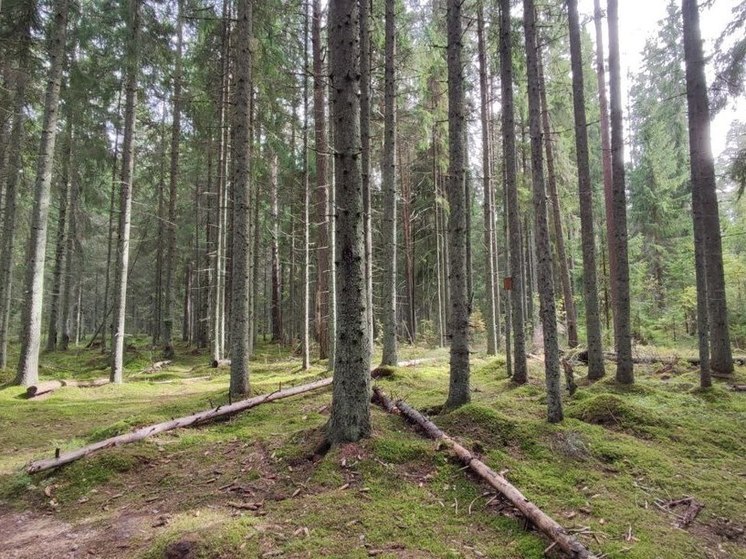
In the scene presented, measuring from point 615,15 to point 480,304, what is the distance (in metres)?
22.4

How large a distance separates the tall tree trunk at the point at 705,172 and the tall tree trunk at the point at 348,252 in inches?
287

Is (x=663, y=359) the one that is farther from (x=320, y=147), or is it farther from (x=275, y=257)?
(x=275, y=257)

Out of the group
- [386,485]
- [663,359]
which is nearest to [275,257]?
[663,359]

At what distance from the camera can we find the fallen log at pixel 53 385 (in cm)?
945

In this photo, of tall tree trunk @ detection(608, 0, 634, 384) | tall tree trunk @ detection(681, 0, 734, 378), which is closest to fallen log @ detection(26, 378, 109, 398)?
tall tree trunk @ detection(608, 0, 634, 384)

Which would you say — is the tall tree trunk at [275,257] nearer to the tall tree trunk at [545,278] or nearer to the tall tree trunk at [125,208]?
the tall tree trunk at [125,208]

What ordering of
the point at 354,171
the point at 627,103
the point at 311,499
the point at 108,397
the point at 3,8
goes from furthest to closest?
the point at 627,103, the point at 3,8, the point at 108,397, the point at 354,171, the point at 311,499

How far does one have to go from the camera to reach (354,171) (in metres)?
4.96

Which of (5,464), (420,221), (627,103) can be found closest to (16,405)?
(5,464)

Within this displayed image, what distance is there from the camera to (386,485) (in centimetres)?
441

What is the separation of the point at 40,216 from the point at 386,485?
33.1ft

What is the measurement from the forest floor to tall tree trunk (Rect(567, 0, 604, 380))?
5.70 feet

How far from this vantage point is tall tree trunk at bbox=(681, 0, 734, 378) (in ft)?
28.9

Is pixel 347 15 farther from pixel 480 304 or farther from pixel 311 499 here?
pixel 480 304
